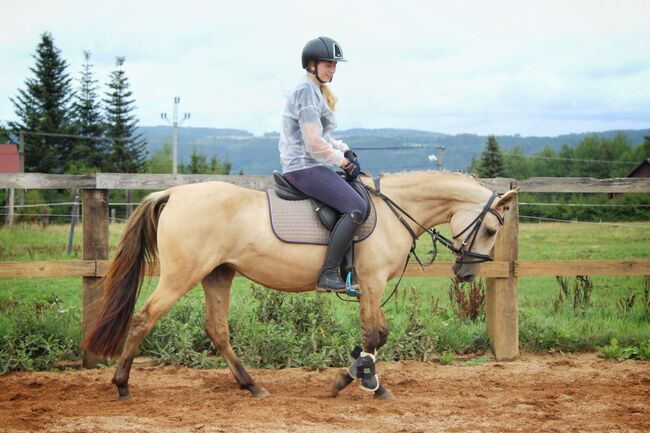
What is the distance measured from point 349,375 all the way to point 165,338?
2.50m

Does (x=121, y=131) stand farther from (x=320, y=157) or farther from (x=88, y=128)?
(x=320, y=157)

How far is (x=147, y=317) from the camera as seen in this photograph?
20.3 feet

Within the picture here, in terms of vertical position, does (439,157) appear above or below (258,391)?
above

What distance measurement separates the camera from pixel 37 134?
48.0m

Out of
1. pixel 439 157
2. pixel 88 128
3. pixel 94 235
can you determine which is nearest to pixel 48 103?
pixel 88 128

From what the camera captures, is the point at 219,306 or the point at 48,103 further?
the point at 48,103

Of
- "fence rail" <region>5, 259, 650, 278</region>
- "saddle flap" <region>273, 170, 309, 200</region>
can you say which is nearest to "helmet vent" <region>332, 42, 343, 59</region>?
"saddle flap" <region>273, 170, 309, 200</region>

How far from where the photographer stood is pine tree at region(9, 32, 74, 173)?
5062 cm

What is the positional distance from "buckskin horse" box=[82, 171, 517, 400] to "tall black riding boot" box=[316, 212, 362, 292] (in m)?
0.14

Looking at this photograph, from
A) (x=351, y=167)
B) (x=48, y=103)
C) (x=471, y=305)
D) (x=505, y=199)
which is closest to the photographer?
(x=351, y=167)

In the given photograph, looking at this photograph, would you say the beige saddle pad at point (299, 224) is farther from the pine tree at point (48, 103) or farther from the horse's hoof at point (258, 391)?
the pine tree at point (48, 103)

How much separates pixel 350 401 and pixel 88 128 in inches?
2085

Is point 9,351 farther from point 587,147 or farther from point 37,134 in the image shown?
point 587,147

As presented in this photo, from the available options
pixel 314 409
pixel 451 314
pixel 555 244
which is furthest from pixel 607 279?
pixel 314 409
